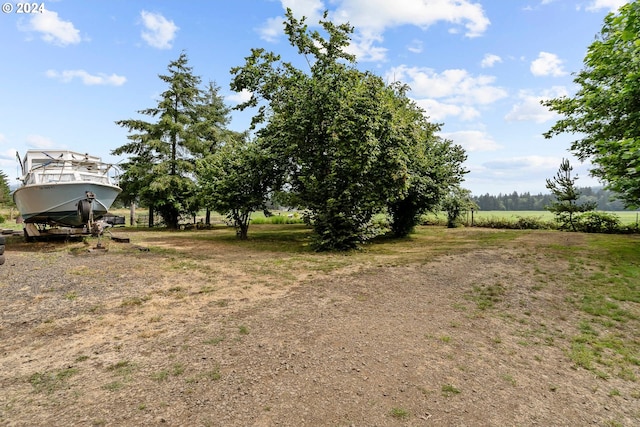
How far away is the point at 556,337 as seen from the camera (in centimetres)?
376

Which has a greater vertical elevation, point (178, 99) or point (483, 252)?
point (178, 99)

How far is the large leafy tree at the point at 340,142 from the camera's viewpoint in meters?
9.62

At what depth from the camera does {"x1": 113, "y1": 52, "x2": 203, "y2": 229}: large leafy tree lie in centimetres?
1972

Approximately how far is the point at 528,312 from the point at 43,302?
7.04 meters

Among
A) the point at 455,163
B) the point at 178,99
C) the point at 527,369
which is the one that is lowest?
the point at 527,369

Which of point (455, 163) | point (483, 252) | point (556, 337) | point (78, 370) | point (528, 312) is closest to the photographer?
point (78, 370)

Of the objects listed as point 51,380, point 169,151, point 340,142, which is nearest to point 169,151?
point 169,151

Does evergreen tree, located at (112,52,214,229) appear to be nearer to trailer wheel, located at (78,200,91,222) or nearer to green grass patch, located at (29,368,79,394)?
trailer wheel, located at (78,200,91,222)

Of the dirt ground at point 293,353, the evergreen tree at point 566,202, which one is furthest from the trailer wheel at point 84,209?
the evergreen tree at point 566,202

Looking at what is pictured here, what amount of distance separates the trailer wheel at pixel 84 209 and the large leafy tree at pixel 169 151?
10.1m

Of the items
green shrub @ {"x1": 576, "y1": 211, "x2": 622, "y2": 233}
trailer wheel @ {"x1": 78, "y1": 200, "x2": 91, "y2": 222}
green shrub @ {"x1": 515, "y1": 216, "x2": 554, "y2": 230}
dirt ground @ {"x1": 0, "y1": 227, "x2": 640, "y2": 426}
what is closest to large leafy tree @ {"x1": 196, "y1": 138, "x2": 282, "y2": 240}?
trailer wheel @ {"x1": 78, "y1": 200, "x2": 91, "y2": 222}

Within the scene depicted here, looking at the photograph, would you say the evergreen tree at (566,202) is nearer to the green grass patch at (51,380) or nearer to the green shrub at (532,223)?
the green shrub at (532,223)

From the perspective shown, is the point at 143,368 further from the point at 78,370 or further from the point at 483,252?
the point at 483,252

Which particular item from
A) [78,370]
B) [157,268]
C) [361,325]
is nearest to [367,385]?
[361,325]
